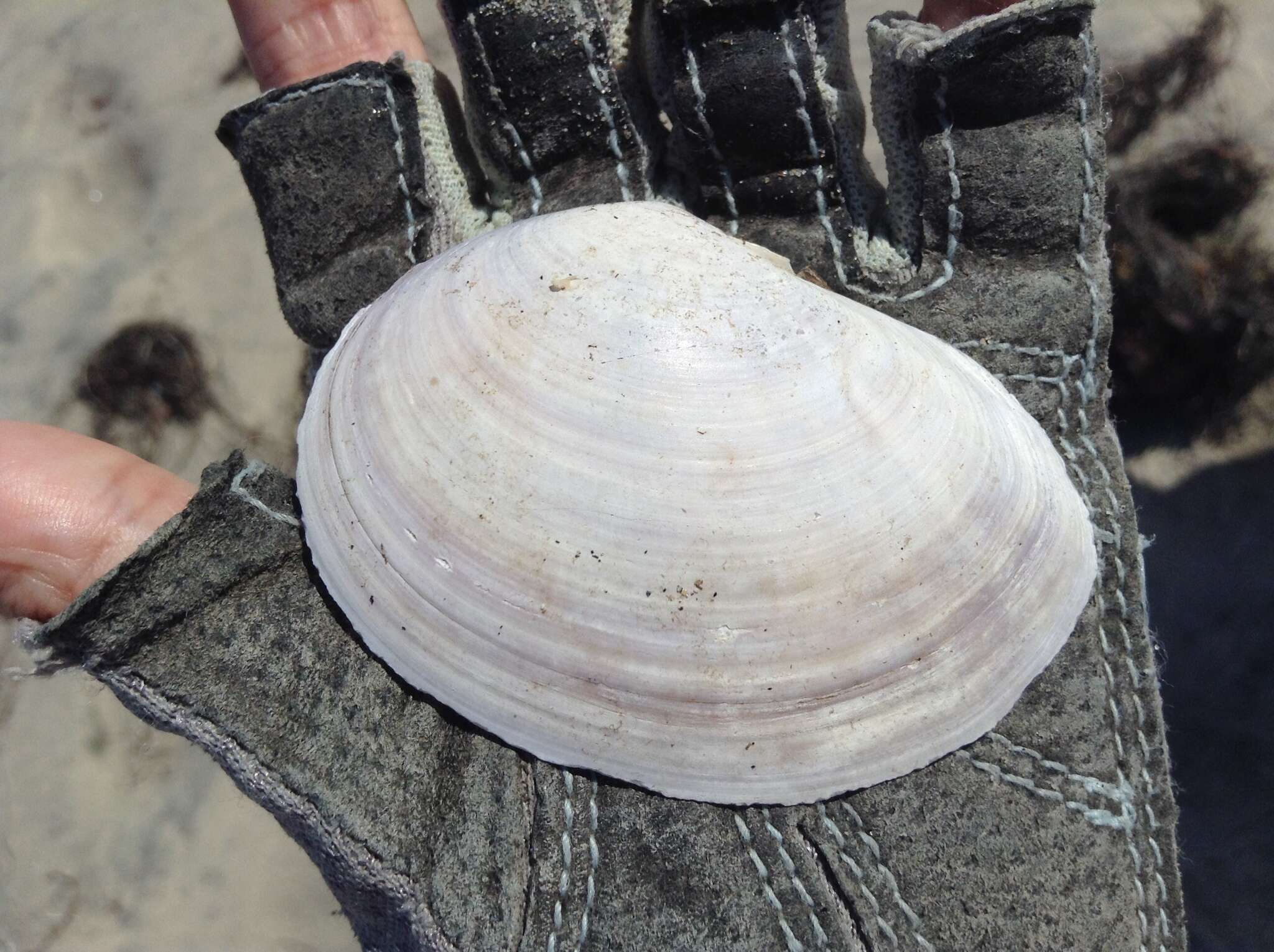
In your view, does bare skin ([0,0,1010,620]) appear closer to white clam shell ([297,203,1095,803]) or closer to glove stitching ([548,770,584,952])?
white clam shell ([297,203,1095,803])

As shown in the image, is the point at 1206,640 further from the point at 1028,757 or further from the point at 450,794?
the point at 450,794

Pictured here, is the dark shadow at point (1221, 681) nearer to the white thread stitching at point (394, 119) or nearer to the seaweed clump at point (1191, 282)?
the seaweed clump at point (1191, 282)

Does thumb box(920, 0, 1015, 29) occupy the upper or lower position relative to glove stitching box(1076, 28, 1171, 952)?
upper

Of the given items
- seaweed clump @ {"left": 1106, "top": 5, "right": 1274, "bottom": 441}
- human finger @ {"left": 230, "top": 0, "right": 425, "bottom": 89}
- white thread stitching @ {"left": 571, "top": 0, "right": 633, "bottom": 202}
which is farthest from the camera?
seaweed clump @ {"left": 1106, "top": 5, "right": 1274, "bottom": 441}

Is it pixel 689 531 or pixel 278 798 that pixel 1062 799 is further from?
pixel 278 798

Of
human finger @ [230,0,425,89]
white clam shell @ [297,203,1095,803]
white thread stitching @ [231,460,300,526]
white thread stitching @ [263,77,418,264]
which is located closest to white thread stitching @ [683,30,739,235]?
white clam shell @ [297,203,1095,803]

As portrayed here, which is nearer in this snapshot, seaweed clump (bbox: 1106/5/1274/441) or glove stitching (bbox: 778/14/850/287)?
glove stitching (bbox: 778/14/850/287)

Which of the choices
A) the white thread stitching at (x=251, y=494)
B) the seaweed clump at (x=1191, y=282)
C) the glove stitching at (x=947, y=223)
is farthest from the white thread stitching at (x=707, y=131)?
the seaweed clump at (x=1191, y=282)
